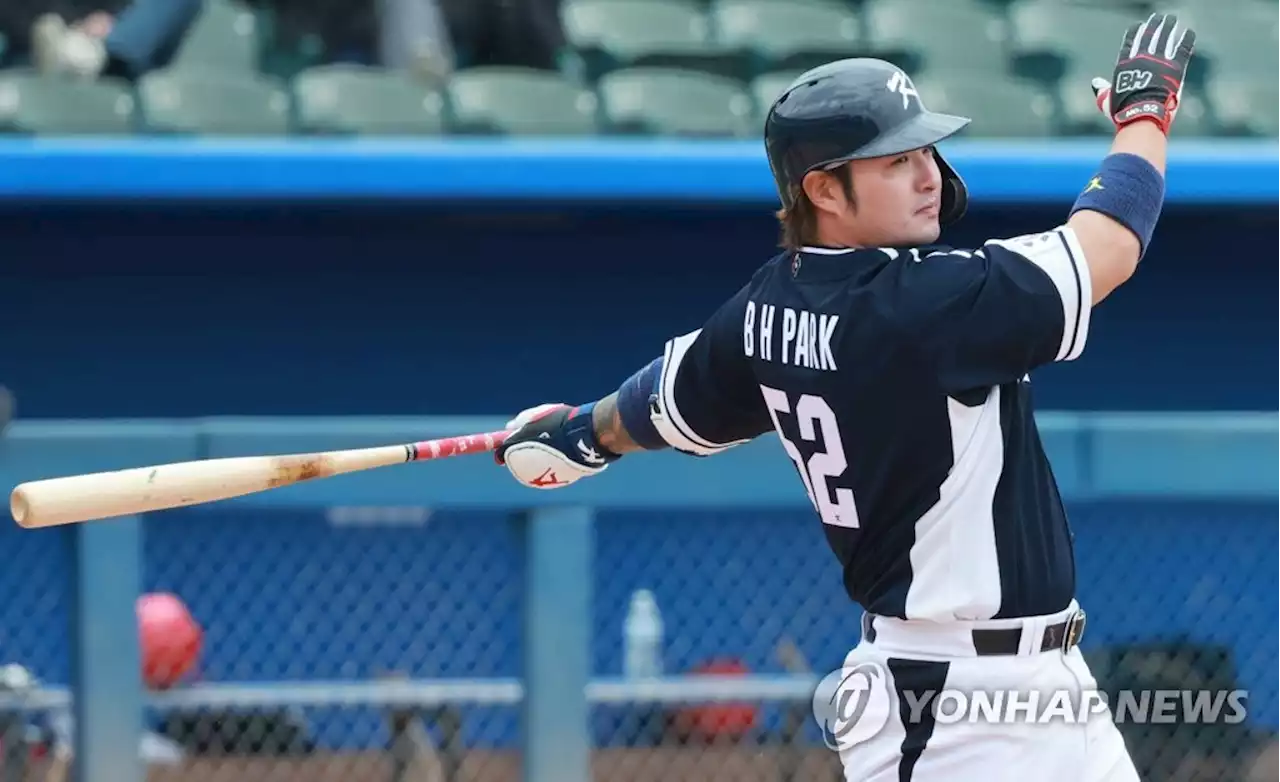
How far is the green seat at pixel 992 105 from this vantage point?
680 centimetres

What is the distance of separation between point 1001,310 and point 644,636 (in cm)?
195

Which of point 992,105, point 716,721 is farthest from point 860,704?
point 992,105

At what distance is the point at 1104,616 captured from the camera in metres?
4.26

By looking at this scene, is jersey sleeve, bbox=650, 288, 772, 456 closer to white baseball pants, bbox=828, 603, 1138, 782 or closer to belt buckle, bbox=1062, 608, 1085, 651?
white baseball pants, bbox=828, 603, 1138, 782

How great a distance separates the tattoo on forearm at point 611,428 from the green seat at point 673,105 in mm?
3368

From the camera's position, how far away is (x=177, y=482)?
9.92 feet

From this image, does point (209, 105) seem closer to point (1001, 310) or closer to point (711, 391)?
point (711, 391)

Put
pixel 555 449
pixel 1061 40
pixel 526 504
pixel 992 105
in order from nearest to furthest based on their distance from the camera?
pixel 555 449
pixel 526 504
pixel 992 105
pixel 1061 40

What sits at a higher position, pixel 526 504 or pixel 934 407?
pixel 934 407

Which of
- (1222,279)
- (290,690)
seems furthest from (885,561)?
(1222,279)

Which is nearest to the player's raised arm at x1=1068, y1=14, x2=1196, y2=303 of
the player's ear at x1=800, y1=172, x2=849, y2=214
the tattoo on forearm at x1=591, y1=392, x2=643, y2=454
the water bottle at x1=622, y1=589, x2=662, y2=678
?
the player's ear at x1=800, y1=172, x2=849, y2=214

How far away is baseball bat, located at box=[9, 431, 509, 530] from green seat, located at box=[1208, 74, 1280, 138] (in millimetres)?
4406

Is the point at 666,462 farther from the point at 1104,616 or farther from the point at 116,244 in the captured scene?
the point at 116,244

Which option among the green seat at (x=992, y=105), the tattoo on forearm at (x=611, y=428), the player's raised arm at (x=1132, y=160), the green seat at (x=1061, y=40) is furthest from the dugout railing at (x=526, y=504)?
the green seat at (x=1061, y=40)
